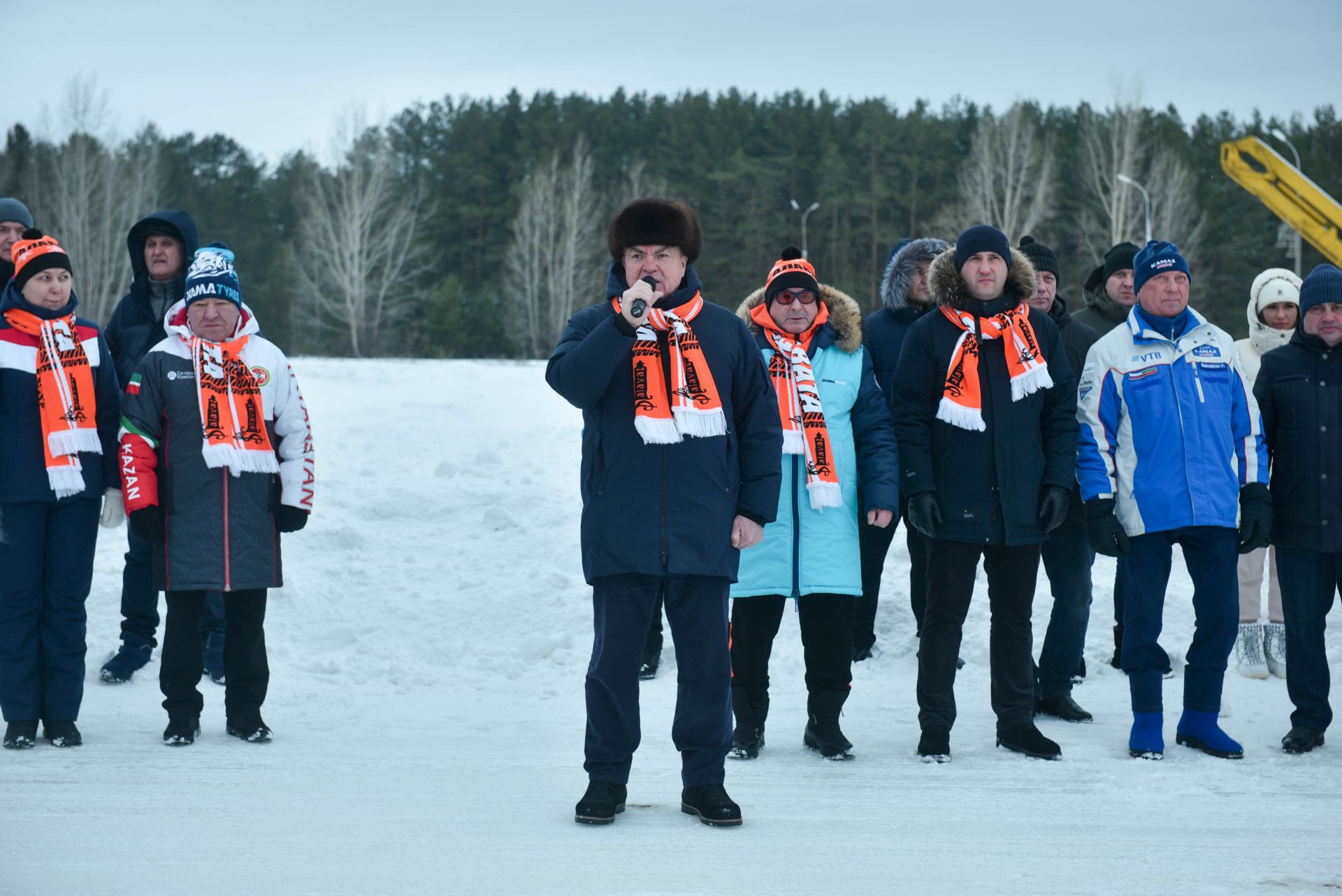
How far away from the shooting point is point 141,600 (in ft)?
23.2

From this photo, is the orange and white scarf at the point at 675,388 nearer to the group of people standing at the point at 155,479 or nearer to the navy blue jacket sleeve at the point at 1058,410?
the navy blue jacket sleeve at the point at 1058,410

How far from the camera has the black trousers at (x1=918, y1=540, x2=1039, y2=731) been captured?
550cm

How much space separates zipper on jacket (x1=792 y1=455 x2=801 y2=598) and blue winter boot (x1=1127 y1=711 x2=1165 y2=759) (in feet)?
5.02

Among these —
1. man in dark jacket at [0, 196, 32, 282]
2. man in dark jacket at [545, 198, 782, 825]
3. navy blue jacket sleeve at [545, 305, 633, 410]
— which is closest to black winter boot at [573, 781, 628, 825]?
man in dark jacket at [545, 198, 782, 825]

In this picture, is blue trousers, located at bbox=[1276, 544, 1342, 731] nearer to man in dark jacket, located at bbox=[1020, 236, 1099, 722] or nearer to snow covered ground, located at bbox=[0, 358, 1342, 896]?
snow covered ground, located at bbox=[0, 358, 1342, 896]

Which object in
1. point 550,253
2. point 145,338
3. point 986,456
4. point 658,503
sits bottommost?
point 658,503

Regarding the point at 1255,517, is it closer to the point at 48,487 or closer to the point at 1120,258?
the point at 1120,258

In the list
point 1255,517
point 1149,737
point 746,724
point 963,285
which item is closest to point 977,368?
point 963,285

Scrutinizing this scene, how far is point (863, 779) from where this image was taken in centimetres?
504

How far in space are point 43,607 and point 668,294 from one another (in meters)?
3.33

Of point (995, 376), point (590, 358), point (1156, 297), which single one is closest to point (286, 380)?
point (590, 358)

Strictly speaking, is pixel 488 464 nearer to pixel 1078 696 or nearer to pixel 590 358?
pixel 1078 696

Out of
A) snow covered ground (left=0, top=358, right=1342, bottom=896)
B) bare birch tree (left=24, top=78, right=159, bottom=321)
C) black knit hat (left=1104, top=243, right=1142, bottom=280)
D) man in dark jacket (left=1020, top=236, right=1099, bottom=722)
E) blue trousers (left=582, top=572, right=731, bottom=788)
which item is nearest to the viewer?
snow covered ground (left=0, top=358, right=1342, bottom=896)

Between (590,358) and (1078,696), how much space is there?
12.8ft
